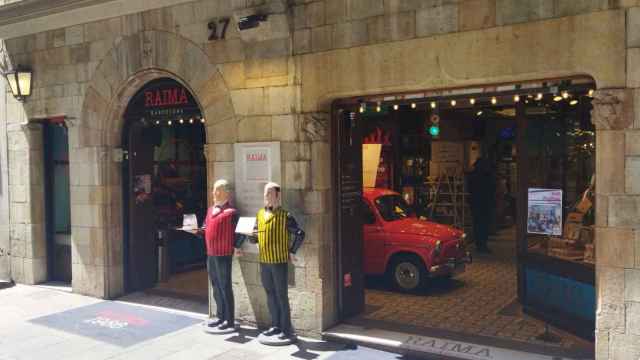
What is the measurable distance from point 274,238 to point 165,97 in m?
3.65

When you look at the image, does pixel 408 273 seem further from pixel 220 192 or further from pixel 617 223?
pixel 617 223

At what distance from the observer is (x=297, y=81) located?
788 cm

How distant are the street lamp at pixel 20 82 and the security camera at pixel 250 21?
5161mm

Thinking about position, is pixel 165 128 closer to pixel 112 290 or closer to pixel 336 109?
pixel 112 290

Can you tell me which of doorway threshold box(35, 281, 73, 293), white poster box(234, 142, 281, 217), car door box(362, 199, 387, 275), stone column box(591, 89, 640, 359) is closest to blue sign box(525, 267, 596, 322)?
stone column box(591, 89, 640, 359)

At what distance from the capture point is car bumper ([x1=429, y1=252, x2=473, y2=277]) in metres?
9.86

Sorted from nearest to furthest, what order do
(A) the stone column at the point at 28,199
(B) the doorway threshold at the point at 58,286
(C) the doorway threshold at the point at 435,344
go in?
(C) the doorway threshold at the point at 435,344, (B) the doorway threshold at the point at 58,286, (A) the stone column at the point at 28,199

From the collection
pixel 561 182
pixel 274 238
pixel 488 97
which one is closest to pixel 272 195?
pixel 274 238

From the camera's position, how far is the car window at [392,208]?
1059 centimetres

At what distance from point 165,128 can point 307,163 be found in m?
5.14

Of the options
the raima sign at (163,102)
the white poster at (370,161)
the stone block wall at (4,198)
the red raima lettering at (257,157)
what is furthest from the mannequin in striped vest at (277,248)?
the stone block wall at (4,198)

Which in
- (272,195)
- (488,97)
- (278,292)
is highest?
Result: (488,97)

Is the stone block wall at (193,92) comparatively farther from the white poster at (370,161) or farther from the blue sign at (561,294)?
the white poster at (370,161)

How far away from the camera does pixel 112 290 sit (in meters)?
10.2
